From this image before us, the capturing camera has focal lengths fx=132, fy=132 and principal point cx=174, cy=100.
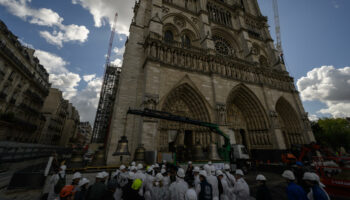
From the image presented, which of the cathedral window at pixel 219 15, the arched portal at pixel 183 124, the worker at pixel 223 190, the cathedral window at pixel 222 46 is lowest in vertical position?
the worker at pixel 223 190

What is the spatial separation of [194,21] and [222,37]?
5191mm

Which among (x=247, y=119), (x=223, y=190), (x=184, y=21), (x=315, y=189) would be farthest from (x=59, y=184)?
(x=184, y=21)

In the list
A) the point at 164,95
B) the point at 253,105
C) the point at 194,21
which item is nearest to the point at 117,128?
the point at 164,95

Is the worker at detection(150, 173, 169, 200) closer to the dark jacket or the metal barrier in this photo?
the dark jacket

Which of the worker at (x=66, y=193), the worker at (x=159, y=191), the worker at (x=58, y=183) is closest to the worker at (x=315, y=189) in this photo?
the worker at (x=159, y=191)

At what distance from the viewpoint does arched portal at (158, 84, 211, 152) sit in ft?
37.1

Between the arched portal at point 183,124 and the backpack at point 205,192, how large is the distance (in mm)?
7958

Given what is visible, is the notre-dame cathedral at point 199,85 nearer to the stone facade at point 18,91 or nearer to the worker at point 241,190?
the worker at point 241,190

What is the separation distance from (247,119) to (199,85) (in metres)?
7.76

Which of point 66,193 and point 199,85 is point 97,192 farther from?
point 199,85

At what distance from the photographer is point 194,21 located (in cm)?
1734

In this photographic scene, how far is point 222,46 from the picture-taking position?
62.3ft

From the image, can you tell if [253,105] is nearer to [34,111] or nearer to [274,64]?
[274,64]

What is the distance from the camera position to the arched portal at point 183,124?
37.1ft
